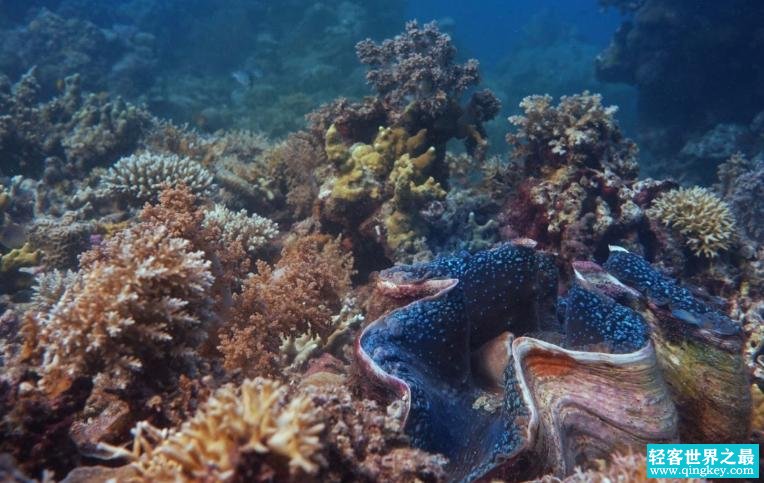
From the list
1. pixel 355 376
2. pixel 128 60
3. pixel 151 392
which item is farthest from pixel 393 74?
pixel 128 60

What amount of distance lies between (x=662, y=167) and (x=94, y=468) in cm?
1545

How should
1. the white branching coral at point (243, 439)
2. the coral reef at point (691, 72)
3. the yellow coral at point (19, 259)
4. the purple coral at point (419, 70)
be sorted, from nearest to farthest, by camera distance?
the white branching coral at point (243, 439) → the yellow coral at point (19, 259) → the purple coral at point (419, 70) → the coral reef at point (691, 72)

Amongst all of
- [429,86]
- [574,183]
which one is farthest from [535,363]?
[429,86]

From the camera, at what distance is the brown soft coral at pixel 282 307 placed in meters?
2.75

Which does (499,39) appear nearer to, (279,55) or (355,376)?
(279,55)

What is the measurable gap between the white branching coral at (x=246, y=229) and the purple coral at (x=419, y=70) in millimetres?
2143

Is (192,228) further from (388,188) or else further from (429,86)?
(429,86)

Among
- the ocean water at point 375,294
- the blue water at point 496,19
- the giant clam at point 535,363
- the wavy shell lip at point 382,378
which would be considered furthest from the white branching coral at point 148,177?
the blue water at point 496,19

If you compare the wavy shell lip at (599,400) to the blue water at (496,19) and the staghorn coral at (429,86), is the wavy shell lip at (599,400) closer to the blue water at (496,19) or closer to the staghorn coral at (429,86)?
the staghorn coral at (429,86)

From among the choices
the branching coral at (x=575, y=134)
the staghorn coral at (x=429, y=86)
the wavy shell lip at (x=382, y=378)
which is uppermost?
the staghorn coral at (x=429, y=86)

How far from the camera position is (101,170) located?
7172mm

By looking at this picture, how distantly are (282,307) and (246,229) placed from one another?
5.98 ft

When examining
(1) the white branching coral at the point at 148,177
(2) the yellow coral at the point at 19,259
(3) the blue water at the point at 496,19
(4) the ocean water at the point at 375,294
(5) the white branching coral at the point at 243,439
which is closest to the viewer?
(5) the white branching coral at the point at 243,439

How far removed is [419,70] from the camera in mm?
5320
